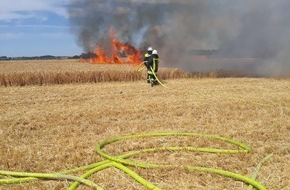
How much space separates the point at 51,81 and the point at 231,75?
1243cm

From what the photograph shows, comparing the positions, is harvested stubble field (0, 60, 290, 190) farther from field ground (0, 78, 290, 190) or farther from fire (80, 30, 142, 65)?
fire (80, 30, 142, 65)

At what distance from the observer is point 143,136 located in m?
7.84

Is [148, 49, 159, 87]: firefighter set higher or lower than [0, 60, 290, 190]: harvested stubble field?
higher

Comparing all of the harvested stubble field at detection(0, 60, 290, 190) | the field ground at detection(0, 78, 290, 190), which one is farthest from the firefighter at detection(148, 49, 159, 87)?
the harvested stubble field at detection(0, 60, 290, 190)

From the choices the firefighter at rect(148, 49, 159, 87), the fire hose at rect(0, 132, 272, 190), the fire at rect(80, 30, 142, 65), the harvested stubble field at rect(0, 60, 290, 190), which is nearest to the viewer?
the fire hose at rect(0, 132, 272, 190)

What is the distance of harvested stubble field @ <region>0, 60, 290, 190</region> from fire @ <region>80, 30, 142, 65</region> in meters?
16.9

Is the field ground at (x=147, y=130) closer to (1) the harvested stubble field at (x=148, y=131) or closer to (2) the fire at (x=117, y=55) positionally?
(1) the harvested stubble field at (x=148, y=131)

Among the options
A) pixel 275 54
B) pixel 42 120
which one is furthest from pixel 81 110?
pixel 275 54

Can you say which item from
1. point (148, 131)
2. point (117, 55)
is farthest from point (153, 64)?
point (117, 55)

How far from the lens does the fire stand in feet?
105

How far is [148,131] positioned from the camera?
8602mm

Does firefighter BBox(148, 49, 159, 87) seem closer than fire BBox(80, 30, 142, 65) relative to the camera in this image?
Yes

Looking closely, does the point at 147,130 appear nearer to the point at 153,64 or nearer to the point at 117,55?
the point at 153,64

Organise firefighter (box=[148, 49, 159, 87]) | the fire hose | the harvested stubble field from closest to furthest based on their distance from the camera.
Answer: the fire hose → the harvested stubble field → firefighter (box=[148, 49, 159, 87])
